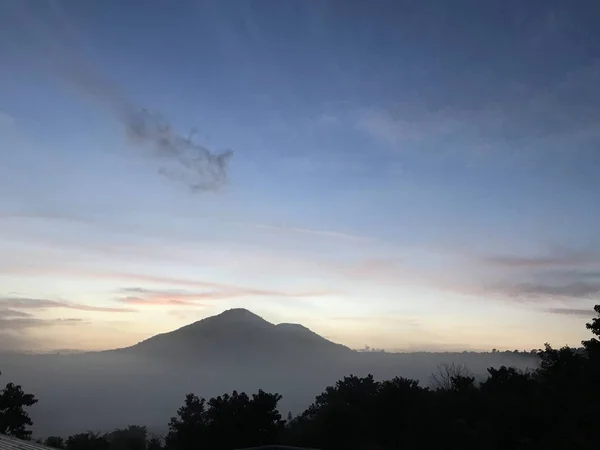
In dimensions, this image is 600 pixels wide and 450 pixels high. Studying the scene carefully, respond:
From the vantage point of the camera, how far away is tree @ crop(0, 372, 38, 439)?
182 ft

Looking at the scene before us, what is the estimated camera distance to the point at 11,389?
5906 centimetres

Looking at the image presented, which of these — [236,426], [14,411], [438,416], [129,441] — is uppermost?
[438,416]

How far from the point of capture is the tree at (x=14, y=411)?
5549 centimetres

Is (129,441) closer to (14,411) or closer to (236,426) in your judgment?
(14,411)

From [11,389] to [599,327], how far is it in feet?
202

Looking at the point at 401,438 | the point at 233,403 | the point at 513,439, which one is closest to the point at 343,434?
the point at 401,438

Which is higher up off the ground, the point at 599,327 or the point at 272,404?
the point at 599,327

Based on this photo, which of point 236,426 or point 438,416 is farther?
point 236,426

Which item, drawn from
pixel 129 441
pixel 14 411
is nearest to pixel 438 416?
pixel 14 411

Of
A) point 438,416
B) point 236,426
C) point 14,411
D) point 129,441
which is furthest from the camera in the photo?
point 129,441

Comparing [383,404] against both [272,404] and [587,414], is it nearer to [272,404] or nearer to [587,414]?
[272,404]

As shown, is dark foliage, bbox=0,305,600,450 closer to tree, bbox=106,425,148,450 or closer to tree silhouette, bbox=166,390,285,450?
tree silhouette, bbox=166,390,285,450

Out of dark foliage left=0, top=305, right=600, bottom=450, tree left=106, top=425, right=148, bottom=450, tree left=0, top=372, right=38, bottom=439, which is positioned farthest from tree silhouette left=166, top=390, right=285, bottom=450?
tree left=106, top=425, right=148, bottom=450

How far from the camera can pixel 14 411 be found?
5731cm
